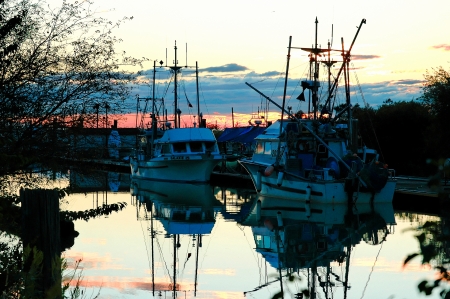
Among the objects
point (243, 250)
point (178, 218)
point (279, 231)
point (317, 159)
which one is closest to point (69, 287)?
point (243, 250)

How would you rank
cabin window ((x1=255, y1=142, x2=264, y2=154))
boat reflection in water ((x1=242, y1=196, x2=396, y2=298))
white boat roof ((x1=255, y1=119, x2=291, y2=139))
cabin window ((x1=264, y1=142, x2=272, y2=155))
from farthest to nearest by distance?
cabin window ((x1=255, y1=142, x2=264, y2=154))
cabin window ((x1=264, y1=142, x2=272, y2=155))
white boat roof ((x1=255, y1=119, x2=291, y2=139))
boat reflection in water ((x1=242, y1=196, x2=396, y2=298))

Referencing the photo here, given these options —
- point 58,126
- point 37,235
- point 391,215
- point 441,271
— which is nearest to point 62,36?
point 58,126

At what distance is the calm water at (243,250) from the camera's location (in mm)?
19000

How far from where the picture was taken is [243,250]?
1016 inches

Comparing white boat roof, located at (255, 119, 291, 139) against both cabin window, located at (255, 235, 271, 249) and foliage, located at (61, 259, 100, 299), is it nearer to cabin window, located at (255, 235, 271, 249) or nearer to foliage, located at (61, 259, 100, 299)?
cabin window, located at (255, 235, 271, 249)

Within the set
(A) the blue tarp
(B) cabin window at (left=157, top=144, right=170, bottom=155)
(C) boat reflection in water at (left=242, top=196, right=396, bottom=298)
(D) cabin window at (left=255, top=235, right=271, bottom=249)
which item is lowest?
(D) cabin window at (left=255, top=235, right=271, bottom=249)

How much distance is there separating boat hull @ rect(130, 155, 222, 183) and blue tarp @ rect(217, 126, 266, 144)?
1663 cm

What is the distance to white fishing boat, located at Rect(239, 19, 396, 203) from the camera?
38031 millimetres

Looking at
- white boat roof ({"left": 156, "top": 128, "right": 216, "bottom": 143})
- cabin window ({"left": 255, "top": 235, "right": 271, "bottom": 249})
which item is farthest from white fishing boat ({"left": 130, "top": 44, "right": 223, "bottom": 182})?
cabin window ({"left": 255, "top": 235, "right": 271, "bottom": 249})

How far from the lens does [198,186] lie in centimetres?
5784

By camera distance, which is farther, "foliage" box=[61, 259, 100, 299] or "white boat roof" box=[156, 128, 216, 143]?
"white boat roof" box=[156, 128, 216, 143]

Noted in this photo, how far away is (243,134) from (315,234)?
49561mm

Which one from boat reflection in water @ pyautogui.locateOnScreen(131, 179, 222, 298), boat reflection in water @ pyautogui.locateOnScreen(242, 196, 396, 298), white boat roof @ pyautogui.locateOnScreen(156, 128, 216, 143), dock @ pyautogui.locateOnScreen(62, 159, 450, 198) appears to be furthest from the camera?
white boat roof @ pyautogui.locateOnScreen(156, 128, 216, 143)

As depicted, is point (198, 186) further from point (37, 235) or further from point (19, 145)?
point (37, 235)
